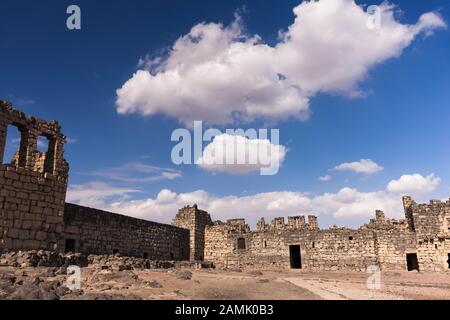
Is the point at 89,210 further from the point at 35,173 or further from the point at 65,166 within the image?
the point at 35,173

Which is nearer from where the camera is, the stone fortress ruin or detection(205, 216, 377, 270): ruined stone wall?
the stone fortress ruin

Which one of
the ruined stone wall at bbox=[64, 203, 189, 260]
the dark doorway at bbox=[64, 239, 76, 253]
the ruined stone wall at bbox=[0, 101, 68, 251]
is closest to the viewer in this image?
the ruined stone wall at bbox=[0, 101, 68, 251]

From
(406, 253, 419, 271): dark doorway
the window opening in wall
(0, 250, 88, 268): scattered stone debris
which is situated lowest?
(406, 253, 419, 271): dark doorway

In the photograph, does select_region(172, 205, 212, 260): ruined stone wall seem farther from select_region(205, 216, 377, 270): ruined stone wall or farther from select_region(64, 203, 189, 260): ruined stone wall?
select_region(64, 203, 189, 260): ruined stone wall

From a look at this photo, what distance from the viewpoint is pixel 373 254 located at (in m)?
28.8

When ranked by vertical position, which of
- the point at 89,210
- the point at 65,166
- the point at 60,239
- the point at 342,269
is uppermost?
the point at 65,166

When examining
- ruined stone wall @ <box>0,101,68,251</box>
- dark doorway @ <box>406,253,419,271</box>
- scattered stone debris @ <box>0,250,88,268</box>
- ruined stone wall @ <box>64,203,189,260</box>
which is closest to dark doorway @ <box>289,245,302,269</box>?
dark doorway @ <box>406,253,419,271</box>

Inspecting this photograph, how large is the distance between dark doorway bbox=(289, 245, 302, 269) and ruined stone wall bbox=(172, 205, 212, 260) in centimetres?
781

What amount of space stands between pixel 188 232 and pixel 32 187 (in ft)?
59.4

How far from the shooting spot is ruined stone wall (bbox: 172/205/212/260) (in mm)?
31875
